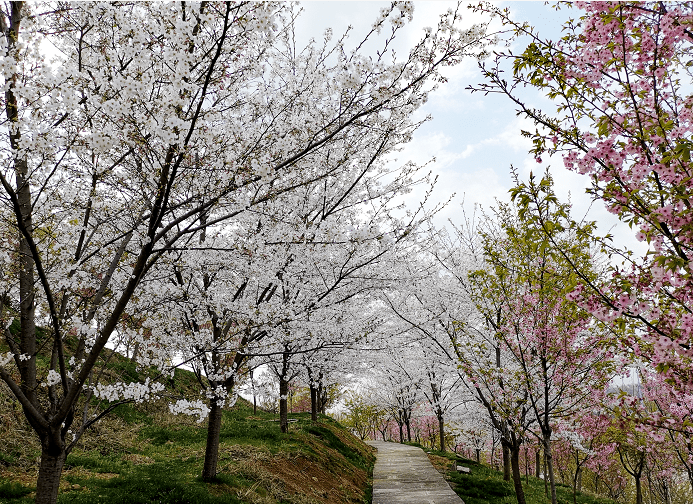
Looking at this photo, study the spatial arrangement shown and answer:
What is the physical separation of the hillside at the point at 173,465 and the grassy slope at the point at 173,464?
0.02 m

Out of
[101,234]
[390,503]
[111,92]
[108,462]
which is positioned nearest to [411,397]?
[390,503]

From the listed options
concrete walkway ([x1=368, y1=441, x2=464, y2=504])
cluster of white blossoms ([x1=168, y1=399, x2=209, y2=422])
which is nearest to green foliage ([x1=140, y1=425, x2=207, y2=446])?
concrete walkway ([x1=368, y1=441, x2=464, y2=504])

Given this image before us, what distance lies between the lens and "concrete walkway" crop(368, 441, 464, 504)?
10.7m

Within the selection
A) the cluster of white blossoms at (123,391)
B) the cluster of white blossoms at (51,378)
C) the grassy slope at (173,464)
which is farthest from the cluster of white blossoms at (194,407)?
the grassy slope at (173,464)

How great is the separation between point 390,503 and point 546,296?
→ 694 cm

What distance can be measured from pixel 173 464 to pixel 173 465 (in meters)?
0.13

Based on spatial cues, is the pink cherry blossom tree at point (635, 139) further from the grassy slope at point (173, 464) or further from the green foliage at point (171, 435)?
Answer: the green foliage at point (171, 435)

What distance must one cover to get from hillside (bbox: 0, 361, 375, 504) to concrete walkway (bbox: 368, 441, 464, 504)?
590 mm

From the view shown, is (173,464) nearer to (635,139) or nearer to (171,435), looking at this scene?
(171,435)

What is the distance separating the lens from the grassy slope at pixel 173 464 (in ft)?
22.0

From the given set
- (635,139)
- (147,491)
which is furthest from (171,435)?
(635,139)

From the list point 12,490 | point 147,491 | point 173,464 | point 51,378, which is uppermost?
point 51,378

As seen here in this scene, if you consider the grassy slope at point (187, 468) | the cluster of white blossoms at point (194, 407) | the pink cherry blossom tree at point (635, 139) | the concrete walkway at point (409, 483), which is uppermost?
the pink cherry blossom tree at point (635, 139)

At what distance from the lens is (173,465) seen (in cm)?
893
